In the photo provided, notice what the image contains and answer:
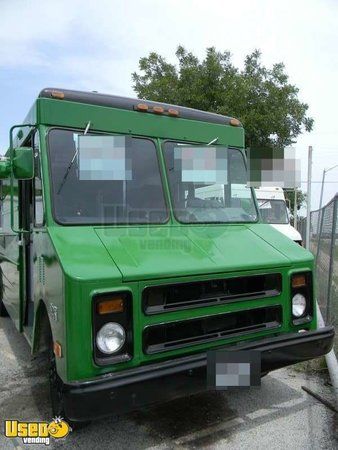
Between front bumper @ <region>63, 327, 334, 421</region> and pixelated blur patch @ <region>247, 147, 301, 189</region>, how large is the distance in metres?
1.93

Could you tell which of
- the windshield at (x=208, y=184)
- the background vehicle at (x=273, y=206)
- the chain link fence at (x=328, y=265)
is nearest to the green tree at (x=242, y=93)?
the background vehicle at (x=273, y=206)

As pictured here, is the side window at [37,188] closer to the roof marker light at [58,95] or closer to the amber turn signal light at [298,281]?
the roof marker light at [58,95]

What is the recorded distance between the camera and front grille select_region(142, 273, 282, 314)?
3163 mm

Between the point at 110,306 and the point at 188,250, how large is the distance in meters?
0.89

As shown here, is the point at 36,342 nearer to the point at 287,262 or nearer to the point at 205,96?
the point at 287,262

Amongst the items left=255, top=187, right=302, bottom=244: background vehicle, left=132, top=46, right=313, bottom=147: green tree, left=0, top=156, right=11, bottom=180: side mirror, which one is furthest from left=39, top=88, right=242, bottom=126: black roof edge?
left=132, top=46, right=313, bottom=147: green tree

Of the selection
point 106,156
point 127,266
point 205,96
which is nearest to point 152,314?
point 127,266

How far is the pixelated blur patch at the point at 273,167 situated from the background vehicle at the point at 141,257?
194mm

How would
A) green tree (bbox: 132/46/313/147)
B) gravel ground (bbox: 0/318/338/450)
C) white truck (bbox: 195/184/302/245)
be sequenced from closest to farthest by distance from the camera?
gravel ground (bbox: 0/318/338/450) < white truck (bbox: 195/184/302/245) < green tree (bbox: 132/46/313/147)

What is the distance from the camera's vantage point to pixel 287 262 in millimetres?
3732

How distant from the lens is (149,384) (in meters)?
2.97

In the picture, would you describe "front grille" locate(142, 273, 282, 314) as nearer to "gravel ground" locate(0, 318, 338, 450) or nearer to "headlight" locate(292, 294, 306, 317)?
"headlight" locate(292, 294, 306, 317)

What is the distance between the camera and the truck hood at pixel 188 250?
10.5 feet

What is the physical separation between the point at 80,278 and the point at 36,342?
1333 mm
